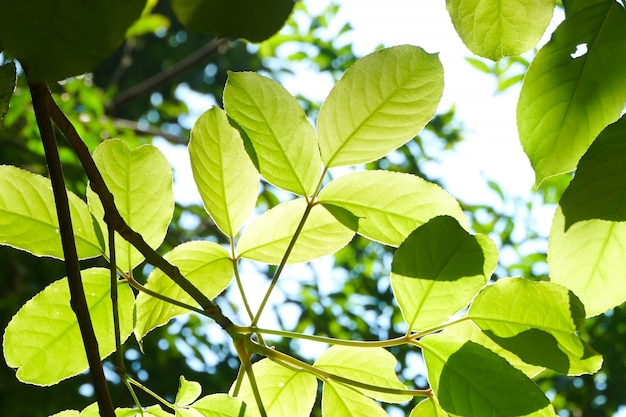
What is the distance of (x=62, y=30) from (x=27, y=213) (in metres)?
0.26

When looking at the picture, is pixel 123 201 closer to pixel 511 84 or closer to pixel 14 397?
pixel 511 84

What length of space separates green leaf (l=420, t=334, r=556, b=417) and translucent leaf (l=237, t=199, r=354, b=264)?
12 centimetres

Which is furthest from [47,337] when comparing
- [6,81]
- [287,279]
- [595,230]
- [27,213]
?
[287,279]

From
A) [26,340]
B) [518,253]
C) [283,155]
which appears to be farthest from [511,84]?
[26,340]

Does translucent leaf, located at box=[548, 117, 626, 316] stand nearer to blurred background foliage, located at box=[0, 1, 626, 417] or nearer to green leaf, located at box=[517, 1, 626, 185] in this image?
green leaf, located at box=[517, 1, 626, 185]

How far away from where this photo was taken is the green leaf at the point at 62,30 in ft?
0.89

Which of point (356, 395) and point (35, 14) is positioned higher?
point (35, 14)

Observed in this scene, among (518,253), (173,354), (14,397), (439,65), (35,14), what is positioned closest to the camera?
(35,14)

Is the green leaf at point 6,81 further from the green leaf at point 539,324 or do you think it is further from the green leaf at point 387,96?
the green leaf at point 539,324

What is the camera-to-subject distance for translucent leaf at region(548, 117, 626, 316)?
0.48 metres

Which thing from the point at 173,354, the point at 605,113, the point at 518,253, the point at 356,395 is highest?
the point at 605,113

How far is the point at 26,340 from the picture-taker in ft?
1.66

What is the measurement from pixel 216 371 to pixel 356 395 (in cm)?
203

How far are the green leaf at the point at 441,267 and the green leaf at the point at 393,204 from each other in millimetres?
34
